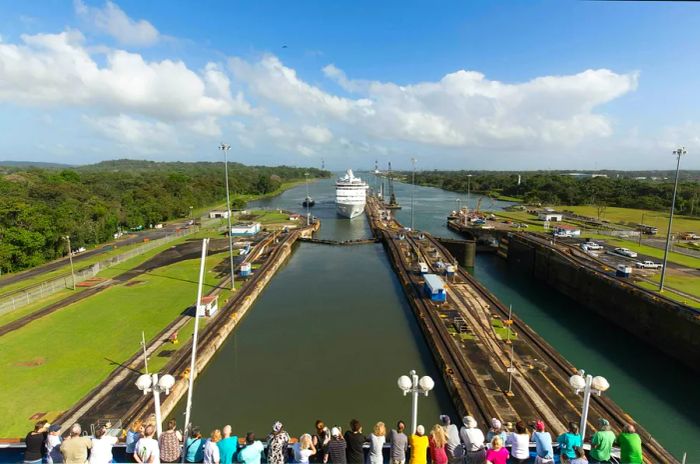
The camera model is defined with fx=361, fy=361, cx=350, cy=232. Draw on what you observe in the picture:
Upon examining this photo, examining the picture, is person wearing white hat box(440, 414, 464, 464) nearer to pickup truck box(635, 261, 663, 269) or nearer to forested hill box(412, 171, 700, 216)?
pickup truck box(635, 261, 663, 269)

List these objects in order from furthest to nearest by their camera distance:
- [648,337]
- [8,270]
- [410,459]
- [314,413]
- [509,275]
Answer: [509,275]
[8,270]
[648,337]
[314,413]
[410,459]

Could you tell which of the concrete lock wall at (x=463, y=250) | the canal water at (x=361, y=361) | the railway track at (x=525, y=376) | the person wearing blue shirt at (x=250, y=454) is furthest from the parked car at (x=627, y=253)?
the person wearing blue shirt at (x=250, y=454)

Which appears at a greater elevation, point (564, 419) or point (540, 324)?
point (564, 419)

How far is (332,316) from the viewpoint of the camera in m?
29.1

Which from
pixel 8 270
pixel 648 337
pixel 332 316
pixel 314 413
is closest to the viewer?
pixel 314 413

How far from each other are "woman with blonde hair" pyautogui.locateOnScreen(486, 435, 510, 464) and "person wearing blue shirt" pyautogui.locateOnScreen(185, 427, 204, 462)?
6.25 metres

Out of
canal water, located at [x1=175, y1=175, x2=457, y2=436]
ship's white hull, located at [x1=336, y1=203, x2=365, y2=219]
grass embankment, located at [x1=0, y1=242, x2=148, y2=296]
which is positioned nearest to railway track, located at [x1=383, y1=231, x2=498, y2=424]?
canal water, located at [x1=175, y1=175, x2=457, y2=436]

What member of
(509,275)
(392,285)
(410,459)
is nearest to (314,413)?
(410,459)

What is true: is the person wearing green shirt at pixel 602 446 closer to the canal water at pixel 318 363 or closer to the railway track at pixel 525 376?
the railway track at pixel 525 376

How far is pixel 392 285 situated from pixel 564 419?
23016 mm

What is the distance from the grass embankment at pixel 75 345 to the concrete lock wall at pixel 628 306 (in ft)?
106

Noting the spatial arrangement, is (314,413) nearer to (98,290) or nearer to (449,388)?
(449,388)

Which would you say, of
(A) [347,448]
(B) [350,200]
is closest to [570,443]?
(A) [347,448]

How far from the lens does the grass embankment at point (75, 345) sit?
1578 centimetres
